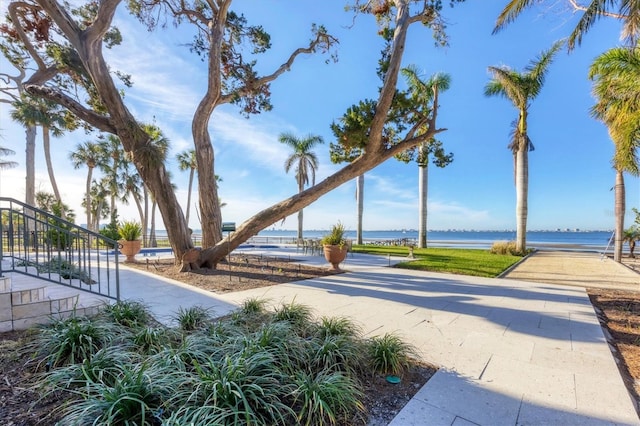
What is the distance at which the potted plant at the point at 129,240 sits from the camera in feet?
33.4

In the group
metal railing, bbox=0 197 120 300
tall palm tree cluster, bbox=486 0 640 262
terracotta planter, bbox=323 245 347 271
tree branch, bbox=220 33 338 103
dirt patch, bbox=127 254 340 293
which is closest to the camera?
metal railing, bbox=0 197 120 300

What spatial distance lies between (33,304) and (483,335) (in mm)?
5767

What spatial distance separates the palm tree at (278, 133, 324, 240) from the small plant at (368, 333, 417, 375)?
19.0 metres

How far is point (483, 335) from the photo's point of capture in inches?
147

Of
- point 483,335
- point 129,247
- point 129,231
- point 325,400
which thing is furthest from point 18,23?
point 483,335

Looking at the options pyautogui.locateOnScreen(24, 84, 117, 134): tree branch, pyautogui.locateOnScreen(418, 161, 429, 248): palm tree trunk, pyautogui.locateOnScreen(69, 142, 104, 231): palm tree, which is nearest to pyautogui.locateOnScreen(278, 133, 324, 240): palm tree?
pyautogui.locateOnScreen(418, 161, 429, 248): palm tree trunk

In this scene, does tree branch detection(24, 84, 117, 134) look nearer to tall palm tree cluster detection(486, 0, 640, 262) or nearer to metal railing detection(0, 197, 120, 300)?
metal railing detection(0, 197, 120, 300)

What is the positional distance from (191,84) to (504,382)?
12.0 meters

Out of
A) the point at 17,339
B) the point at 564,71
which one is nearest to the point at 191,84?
the point at 17,339

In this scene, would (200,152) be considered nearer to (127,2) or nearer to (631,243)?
(127,2)

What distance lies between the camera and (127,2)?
8531 millimetres

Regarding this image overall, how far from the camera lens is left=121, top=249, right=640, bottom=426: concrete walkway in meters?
2.19

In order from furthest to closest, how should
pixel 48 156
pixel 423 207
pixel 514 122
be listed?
1. pixel 48 156
2. pixel 423 207
3. pixel 514 122

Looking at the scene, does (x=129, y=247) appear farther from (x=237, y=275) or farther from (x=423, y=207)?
(x=423, y=207)
